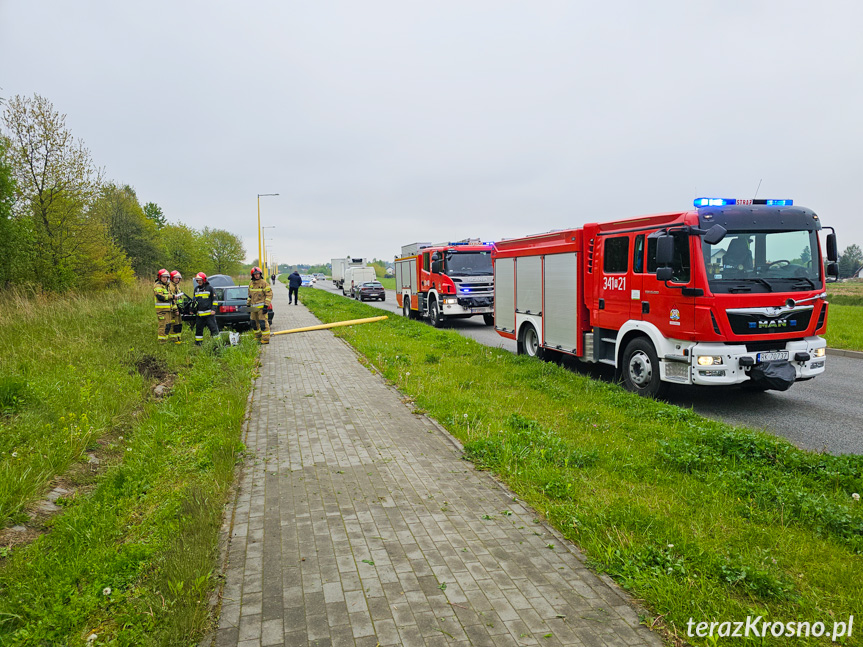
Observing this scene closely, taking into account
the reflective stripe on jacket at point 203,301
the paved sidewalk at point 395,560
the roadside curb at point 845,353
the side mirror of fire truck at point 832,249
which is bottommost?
the paved sidewalk at point 395,560

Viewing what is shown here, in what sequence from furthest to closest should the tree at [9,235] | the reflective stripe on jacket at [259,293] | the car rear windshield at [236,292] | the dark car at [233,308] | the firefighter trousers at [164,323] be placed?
the car rear windshield at [236,292] → the dark car at [233,308] → the tree at [9,235] → the reflective stripe on jacket at [259,293] → the firefighter trousers at [164,323]

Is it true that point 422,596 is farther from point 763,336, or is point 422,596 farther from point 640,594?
point 763,336

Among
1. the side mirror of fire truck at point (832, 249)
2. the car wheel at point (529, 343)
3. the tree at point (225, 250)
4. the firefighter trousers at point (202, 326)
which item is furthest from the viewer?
the tree at point (225, 250)


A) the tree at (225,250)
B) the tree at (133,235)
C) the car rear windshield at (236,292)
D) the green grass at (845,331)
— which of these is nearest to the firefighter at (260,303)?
the car rear windshield at (236,292)

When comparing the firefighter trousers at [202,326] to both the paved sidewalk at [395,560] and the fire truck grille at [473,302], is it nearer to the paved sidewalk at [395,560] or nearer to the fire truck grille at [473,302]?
the paved sidewalk at [395,560]

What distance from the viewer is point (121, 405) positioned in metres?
7.69

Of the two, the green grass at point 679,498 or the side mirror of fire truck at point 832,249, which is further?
the side mirror of fire truck at point 832,249

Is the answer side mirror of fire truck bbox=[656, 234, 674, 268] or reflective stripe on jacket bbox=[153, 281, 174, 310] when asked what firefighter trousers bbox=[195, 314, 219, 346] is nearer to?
reflective stripe on jacket bbox=[153, 281, 174, 310]

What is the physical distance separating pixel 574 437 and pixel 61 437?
5.62 m

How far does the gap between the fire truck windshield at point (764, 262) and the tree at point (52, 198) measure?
20.3 m

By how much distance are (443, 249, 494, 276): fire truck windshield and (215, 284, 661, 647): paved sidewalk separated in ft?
42.1

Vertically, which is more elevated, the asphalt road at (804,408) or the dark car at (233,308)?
the dark car at (233,308)

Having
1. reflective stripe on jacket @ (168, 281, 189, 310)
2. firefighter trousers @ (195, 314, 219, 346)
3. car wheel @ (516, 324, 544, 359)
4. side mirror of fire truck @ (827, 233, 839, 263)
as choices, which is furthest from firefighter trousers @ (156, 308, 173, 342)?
side mirror of fire truck @ (827, 233, 839, 263)

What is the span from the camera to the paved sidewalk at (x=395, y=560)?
2.83 m
